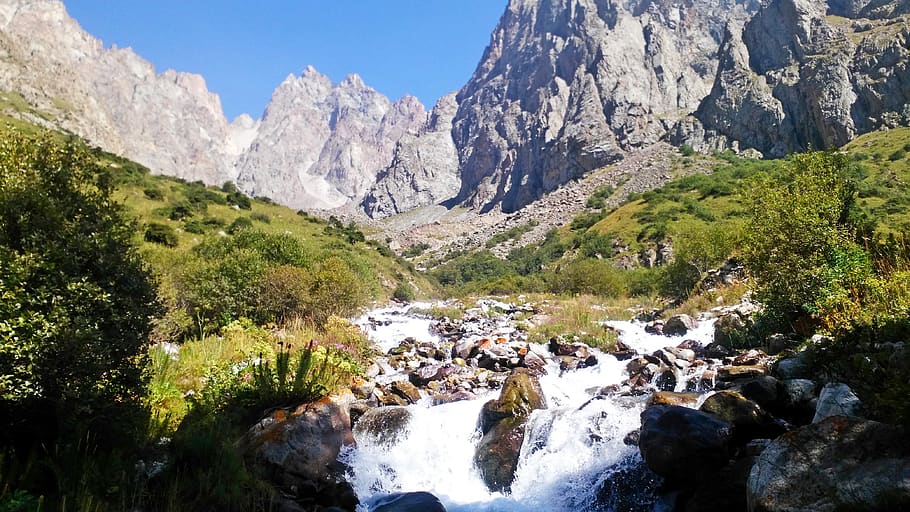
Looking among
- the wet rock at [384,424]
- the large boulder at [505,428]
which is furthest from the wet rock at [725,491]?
the wet rock at [384,424]

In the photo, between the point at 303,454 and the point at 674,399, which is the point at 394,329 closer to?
the point at 303,454

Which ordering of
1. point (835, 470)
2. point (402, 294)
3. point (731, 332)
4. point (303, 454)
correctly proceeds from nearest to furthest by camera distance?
point (835, 470)
point (303, 454)
point (731, 332)
point (402, 294)

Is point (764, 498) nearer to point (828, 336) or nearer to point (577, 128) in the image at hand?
point (828, 336)

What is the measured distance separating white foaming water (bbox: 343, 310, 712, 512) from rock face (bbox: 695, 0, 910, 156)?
4878 inches

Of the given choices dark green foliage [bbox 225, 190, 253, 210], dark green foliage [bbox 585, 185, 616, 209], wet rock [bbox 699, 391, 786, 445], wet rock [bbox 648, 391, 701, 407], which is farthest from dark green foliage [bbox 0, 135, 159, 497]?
dark green foliage [bbox 585, 185, 616, 209]

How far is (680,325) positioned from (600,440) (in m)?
11.3

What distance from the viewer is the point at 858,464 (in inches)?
186

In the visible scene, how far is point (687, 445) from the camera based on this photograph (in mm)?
7074

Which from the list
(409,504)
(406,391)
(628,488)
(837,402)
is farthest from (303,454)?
(837,402)

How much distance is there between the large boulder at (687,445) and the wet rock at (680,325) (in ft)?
39.2

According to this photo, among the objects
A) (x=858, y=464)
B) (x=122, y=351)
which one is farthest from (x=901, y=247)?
(x=122, y=351)

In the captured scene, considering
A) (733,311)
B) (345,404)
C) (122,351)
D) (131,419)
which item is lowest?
(733,311)

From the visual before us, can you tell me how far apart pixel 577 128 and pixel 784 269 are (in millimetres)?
174384

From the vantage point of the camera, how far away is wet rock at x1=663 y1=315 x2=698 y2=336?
1852cm
